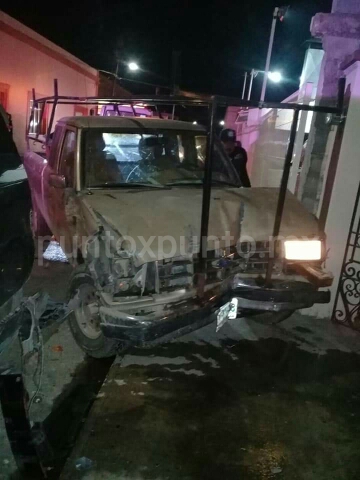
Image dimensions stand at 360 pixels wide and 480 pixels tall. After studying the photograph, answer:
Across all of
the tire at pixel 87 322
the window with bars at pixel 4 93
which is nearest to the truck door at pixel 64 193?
the tire at pixel 87 322

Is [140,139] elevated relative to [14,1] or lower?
lower

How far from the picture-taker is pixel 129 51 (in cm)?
2594

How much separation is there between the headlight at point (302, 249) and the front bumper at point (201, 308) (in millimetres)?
256

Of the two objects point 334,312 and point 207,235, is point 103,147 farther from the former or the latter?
point 334,312

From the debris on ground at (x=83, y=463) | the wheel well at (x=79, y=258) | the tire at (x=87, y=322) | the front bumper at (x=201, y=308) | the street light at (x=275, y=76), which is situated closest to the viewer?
the debris on ground at (x=83, y=463)

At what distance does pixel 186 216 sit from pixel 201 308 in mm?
796

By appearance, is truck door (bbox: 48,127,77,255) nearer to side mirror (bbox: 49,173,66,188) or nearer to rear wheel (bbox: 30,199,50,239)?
side mirror (bbox: 49,173,66,188)

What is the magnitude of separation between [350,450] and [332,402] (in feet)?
1.85

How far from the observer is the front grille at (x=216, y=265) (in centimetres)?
360

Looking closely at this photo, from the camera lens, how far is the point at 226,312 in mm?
3828

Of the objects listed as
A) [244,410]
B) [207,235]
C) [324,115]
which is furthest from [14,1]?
[244,410]

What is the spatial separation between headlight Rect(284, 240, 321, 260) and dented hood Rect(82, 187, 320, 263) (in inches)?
4.3

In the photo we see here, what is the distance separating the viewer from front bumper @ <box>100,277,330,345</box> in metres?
3.39

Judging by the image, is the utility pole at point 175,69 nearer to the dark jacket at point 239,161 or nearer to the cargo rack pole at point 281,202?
the cargo rack pole at point 281,202
